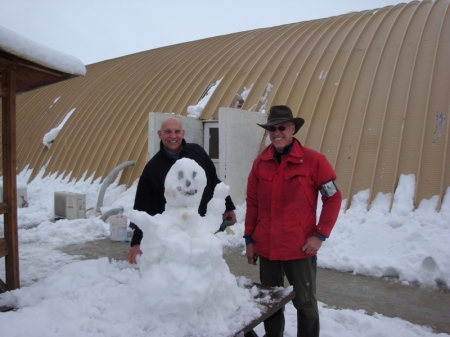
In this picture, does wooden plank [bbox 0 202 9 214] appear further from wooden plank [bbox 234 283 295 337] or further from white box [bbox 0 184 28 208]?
white box [bbox 0 184 28 208]

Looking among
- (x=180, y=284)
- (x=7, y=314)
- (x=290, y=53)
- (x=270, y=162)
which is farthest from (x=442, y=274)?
(x=290, y=53)

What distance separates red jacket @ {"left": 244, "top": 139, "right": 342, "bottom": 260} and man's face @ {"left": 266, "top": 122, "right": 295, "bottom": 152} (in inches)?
2.9

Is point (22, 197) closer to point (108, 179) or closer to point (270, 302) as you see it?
point (108, 179)

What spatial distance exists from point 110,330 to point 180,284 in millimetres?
446

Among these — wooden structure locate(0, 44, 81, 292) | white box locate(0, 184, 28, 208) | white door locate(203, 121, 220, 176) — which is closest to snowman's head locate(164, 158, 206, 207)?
wooden structure locate(0, 44, 81, 292)

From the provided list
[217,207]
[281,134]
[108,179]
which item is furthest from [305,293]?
→ [108,179]

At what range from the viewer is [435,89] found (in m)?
6.40

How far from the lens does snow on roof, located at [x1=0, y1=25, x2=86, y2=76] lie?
3205 mm

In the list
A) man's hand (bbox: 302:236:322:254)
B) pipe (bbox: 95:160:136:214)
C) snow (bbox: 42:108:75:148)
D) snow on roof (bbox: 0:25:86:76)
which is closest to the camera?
man's hand (bbox: 302:236:322:254)

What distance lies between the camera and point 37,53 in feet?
11.5

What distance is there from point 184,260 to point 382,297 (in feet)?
10.3

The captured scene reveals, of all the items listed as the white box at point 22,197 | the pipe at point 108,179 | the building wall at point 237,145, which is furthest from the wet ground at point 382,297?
the white box at point 22,197

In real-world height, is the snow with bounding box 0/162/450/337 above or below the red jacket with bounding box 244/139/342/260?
below

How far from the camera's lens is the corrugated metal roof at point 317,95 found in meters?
6.21
